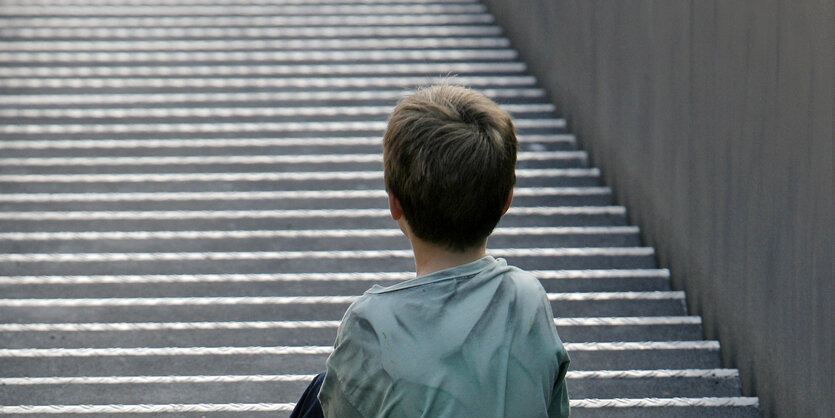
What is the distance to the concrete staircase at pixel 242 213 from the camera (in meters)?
3.88

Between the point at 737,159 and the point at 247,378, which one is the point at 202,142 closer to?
the point at 247,378

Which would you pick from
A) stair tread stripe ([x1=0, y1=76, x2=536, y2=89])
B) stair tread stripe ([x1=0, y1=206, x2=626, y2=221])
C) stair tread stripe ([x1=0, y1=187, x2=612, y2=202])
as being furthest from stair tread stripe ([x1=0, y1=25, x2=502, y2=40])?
stair tread stripe ([x1=0, y1=206, x2=626, y2=221])

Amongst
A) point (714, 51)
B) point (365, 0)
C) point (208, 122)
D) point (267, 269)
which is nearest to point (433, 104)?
point (714, 51)

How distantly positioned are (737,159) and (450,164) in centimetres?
220

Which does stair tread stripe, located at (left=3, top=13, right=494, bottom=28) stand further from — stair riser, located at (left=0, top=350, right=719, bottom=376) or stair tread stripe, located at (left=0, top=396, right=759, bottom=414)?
stair tread stripe, located at (left=0, top=396, right=759, bottom=414)

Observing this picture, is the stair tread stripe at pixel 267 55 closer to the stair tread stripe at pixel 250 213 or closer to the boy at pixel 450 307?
the stair tread stripe at pixel 250 213

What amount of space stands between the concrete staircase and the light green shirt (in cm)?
198

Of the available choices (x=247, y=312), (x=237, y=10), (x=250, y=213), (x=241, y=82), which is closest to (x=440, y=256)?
(x=247, y=312)

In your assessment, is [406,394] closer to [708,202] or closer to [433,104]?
[433,104]

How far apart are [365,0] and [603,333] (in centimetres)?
410

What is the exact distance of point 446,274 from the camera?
67.3 inches

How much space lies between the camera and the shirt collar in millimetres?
1691

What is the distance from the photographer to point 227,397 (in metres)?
3.72

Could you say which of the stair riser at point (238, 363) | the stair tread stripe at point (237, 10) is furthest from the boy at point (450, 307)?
the stair tread stripe at point (237, 10)
